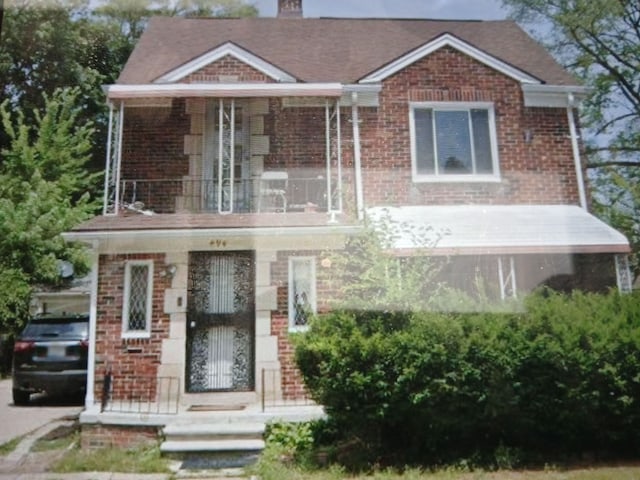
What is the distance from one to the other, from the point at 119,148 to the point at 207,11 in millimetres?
1327

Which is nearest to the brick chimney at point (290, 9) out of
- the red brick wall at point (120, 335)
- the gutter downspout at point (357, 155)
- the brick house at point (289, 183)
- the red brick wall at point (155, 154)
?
the brick house at point (289, 183)

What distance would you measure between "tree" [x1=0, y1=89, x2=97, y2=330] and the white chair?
1.36 metres

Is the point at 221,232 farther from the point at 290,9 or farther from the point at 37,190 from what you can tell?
the point at 290,9

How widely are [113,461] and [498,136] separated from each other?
405 centimetres

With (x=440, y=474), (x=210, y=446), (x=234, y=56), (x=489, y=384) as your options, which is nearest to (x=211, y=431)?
(x=210, y=446)

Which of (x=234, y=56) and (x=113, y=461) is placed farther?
(x=234, y=56)

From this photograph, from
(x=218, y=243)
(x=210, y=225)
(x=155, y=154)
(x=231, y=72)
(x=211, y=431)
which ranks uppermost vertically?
(x=231, y=72)

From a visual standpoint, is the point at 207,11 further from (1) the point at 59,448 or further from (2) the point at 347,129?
(1) the point at 59,448

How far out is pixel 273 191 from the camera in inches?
166

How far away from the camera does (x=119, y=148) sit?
383 cm

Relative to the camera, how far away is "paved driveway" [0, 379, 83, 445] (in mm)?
2934

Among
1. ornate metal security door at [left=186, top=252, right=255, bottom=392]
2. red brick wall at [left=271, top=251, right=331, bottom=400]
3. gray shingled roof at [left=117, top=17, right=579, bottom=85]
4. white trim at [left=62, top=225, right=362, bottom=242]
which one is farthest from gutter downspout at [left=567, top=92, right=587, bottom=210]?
ornate metal security door at [left=186, top=252, right=255, bottom=392]

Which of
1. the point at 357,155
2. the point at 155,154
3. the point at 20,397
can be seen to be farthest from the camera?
the point at 357,155

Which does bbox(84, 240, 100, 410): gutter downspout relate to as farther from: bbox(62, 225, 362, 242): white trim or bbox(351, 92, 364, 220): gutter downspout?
bbox(351, 92, 364, 220): gutter downspout
